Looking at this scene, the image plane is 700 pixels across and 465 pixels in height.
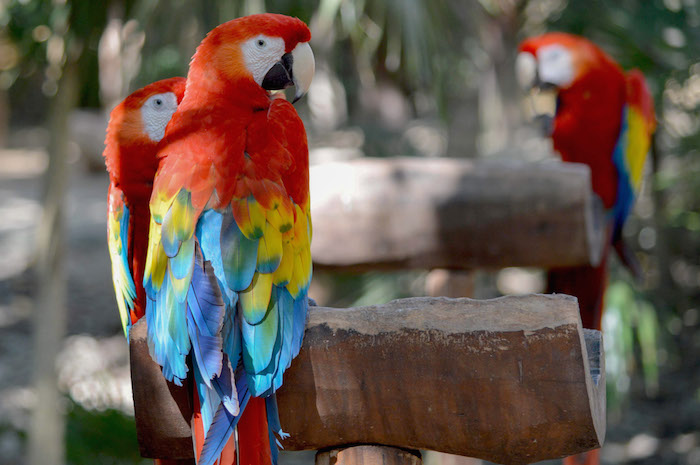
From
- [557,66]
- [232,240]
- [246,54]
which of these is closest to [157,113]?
[246,54]

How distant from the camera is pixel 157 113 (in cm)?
80

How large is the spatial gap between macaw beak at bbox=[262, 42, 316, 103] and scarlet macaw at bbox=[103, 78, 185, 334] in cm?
14

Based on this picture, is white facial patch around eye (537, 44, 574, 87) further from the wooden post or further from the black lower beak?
the wooden post

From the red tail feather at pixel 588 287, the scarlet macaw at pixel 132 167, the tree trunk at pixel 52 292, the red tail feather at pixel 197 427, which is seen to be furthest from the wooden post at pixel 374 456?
the tree trunk at pixel 52 292

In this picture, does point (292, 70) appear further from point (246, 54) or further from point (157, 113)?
point (157, 113)

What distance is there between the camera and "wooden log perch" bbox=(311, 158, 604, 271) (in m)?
1.18

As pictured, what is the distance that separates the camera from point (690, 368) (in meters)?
2.64

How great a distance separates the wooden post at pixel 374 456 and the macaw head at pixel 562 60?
105 centimetres

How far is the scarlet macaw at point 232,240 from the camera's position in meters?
0.61

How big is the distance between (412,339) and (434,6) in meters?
1.26

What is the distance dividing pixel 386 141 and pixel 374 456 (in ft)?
6.99

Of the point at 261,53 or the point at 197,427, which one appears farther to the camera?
the point at 261,53

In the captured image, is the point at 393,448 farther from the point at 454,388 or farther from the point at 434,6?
the point at 434,6

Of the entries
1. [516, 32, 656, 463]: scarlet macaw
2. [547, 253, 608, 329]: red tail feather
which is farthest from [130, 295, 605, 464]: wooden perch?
[516, 32, 656, 463]: scarlet macaw
